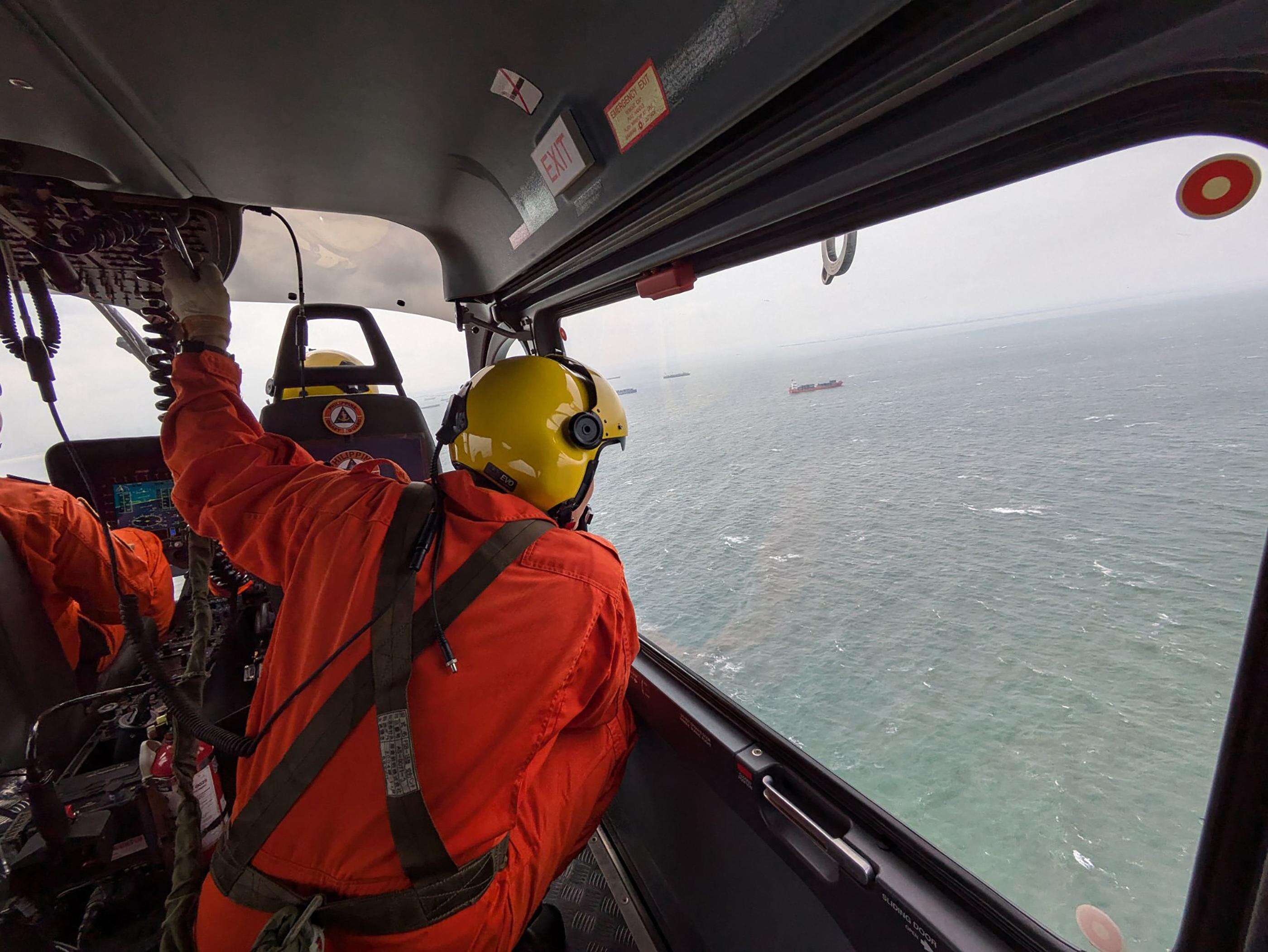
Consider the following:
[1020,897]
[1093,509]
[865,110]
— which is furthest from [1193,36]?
[1020,897]

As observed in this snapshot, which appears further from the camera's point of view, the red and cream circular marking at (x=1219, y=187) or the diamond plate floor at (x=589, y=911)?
the diamond plate floor at (x=589, y=911)

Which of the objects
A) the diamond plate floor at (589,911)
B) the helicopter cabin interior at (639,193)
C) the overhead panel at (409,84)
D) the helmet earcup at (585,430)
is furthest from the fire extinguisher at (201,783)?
the overhead panel at (409,84)

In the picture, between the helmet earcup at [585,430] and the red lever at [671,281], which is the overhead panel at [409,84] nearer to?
the red lever at [671,281]

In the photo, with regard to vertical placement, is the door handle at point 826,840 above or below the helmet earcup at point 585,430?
below

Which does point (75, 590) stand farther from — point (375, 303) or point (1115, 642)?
point (1115, 642)

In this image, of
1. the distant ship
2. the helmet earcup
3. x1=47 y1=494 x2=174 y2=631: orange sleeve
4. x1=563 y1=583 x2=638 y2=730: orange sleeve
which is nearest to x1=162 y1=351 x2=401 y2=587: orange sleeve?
the helmet earcup

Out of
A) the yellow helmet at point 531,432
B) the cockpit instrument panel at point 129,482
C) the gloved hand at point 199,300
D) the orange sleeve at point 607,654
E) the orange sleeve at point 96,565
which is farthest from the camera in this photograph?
the cockpit instrument panel at point 129,482

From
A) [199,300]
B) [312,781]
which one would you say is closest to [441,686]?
[312,781]
